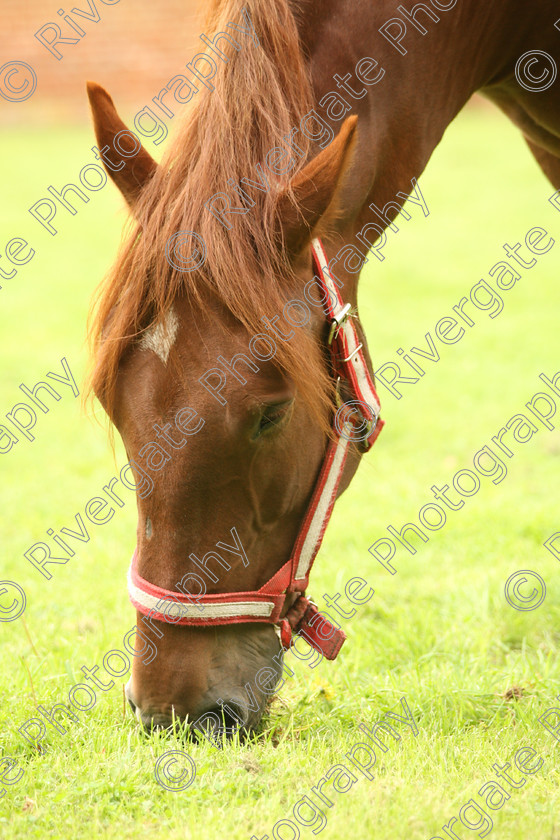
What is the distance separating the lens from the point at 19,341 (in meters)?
7.53

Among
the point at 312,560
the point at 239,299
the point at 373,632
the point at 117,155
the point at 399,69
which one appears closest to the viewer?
the point at 239,299

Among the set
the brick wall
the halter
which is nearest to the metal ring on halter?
the halter

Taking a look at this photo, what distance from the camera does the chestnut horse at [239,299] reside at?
68.1 inches

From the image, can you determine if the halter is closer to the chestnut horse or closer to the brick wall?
the chestnut horse

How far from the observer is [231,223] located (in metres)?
1.75

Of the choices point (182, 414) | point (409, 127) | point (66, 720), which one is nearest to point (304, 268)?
point (182, 414)

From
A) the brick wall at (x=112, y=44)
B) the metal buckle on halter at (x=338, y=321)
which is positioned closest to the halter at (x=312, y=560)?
the metal buckle on halter at (x=338, y=321)

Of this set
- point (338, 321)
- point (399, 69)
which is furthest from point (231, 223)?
point (399, 69)

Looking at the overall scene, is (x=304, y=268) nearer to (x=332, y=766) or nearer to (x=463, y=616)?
(x=332, y=766)

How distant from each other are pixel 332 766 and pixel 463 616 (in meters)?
1.32

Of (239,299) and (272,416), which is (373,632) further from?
(239,299)

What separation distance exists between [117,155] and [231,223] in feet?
1.23

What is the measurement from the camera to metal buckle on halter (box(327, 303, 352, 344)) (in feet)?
6.26

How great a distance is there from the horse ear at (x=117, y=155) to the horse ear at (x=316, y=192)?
15.2 inches
